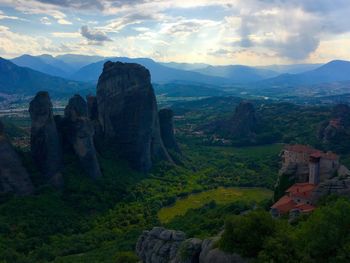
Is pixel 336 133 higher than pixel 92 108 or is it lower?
lower

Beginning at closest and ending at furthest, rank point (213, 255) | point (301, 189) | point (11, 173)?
point (213, 255) < point (301, 189) < point (11, 173)

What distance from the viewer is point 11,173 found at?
64.1m

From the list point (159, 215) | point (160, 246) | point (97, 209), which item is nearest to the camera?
point (160, 246)

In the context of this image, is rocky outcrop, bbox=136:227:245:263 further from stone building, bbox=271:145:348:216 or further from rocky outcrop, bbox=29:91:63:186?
rocky outcrop, bbox=29:91:63:186

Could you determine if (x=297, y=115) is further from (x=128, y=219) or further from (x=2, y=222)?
(x=2, y=222)

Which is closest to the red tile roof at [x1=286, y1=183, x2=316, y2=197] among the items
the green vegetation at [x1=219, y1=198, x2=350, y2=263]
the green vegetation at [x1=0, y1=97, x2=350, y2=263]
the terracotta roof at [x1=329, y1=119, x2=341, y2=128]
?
the green vegetation at [x1=0, y1=97, x2=350, y2=263]

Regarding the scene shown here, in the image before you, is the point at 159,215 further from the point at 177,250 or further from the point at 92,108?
the point at 177,250

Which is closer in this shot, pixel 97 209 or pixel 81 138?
pixel 97 209

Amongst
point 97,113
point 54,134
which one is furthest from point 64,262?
point 97,113

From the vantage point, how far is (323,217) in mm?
26344

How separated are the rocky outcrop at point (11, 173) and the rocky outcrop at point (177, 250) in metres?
31.3

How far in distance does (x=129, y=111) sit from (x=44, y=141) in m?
27.3

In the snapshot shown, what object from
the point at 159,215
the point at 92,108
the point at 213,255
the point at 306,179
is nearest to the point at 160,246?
the point at 213,255

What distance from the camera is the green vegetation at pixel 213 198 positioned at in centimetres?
7400
